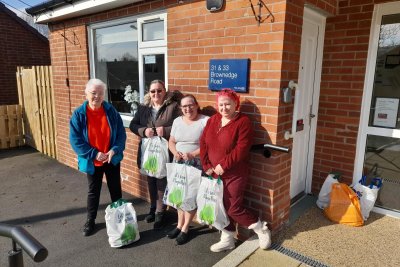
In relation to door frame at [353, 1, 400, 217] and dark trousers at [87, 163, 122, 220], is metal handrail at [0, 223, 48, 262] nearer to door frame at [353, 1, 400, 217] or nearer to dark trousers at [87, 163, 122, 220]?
dark trousers at [87, 163, 122, 220]

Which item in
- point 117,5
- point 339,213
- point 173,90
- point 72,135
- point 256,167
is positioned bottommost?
point 339,213

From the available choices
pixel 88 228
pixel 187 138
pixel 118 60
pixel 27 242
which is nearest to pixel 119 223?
pixel 88 228

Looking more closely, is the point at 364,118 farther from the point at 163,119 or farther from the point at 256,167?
the point at 163,119

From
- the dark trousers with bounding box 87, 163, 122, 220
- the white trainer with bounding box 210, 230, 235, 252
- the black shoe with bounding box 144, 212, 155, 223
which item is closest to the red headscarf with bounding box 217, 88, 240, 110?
the white trainer with bounding box 210, 230, 235, 252

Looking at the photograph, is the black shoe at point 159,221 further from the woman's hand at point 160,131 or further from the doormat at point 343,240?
the doormat at point 343,240

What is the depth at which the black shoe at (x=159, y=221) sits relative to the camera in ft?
11.8

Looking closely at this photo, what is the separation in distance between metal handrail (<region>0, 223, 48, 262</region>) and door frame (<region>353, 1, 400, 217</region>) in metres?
3.45

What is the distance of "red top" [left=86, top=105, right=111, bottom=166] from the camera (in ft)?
10.9

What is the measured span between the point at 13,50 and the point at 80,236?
298 inches

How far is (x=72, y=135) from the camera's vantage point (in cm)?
324

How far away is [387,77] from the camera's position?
11.1 ft

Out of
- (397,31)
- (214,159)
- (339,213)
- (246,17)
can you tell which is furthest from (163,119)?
(397,31)

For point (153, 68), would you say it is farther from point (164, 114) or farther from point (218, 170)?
point (218, 170)

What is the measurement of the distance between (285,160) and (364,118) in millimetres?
1217
